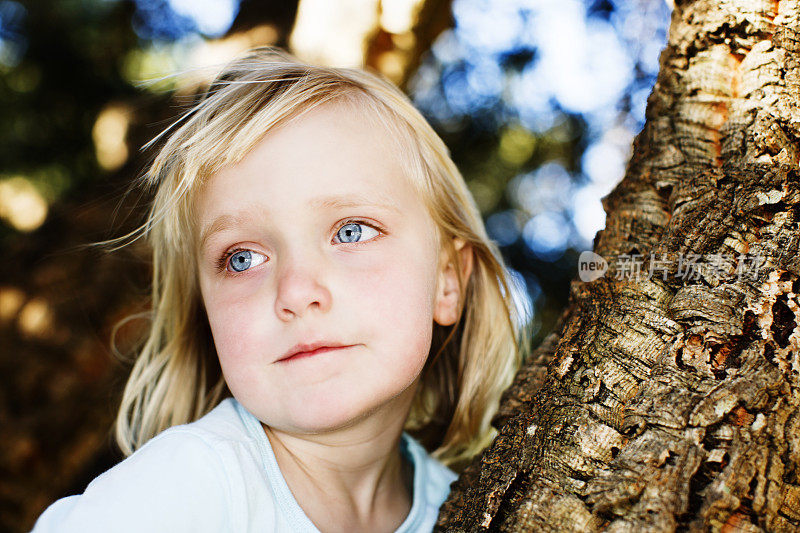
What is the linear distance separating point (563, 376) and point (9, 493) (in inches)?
117

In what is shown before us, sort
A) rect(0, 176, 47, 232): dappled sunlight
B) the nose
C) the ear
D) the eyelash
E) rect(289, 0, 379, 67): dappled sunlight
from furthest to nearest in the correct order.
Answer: rect(0, 176, 47, 232): dappled sunlight < rect(289, 0, 379, 67): dappled sunlight < the ear < the eyelash < the nose

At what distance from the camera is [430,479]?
7.27 feet

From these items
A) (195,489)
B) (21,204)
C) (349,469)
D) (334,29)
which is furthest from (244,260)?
(21,204)

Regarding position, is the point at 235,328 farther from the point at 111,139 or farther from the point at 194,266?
the point at 111,139

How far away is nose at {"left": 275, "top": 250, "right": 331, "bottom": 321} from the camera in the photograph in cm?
143

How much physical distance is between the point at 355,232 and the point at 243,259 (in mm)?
360

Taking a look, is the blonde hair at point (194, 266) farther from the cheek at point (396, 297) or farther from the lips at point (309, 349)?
the lips at point (309, 349)

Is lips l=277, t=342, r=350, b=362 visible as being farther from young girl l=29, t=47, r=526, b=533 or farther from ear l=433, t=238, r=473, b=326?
ear l=433, t=238, r=473, b=326

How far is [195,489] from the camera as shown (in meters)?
1.38

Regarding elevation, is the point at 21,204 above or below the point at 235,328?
below

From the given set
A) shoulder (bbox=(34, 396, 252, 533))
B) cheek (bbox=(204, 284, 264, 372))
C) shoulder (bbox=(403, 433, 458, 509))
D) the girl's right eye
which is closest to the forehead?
the girl's right eye

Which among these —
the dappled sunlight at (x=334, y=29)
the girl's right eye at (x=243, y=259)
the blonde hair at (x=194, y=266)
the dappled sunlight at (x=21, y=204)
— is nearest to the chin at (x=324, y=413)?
the girl's right eye at (x=243, y=259)

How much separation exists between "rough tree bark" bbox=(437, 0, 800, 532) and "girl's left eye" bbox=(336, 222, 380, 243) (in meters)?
0.58

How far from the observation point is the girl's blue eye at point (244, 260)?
1696 millimetres
